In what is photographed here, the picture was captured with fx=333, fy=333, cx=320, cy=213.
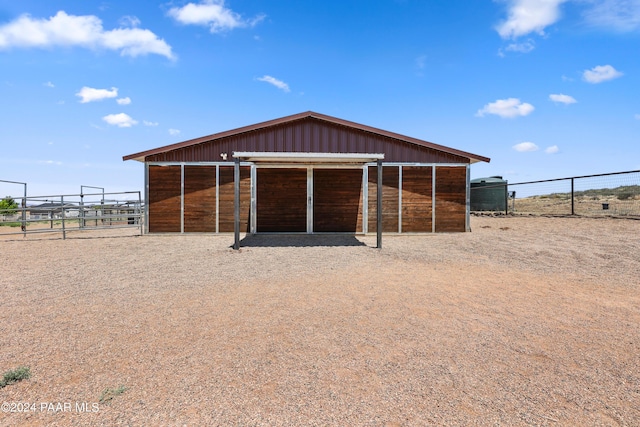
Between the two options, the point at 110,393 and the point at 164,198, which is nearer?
the point at 110,393

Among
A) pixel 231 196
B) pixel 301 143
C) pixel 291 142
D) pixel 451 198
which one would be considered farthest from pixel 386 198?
pixel 231 196

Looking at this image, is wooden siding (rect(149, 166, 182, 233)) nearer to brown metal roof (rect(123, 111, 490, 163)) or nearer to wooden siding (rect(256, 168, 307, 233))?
brown metal roof (rect(123, 111, 490, 163))

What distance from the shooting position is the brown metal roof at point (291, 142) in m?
12.3

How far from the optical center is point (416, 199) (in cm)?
1293

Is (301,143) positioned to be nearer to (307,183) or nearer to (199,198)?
(307,183)

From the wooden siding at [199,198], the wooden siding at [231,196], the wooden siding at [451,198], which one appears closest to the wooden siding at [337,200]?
the wooden siding at [231,196]

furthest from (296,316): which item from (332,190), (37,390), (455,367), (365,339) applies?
(332,190)

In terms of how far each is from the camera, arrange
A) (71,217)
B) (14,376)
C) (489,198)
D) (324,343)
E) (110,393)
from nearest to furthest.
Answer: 1. (110,393)
2. (14,376)
3. (324,343)
4. (71,217)
5. (489,198)

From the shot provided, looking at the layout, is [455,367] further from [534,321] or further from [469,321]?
[534,321]

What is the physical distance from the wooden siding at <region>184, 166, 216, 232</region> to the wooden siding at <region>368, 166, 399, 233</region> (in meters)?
6.00

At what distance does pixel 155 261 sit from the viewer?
770 cm

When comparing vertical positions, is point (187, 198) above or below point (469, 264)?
above

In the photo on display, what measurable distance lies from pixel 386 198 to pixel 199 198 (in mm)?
7122

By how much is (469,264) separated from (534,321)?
353 centimetres
